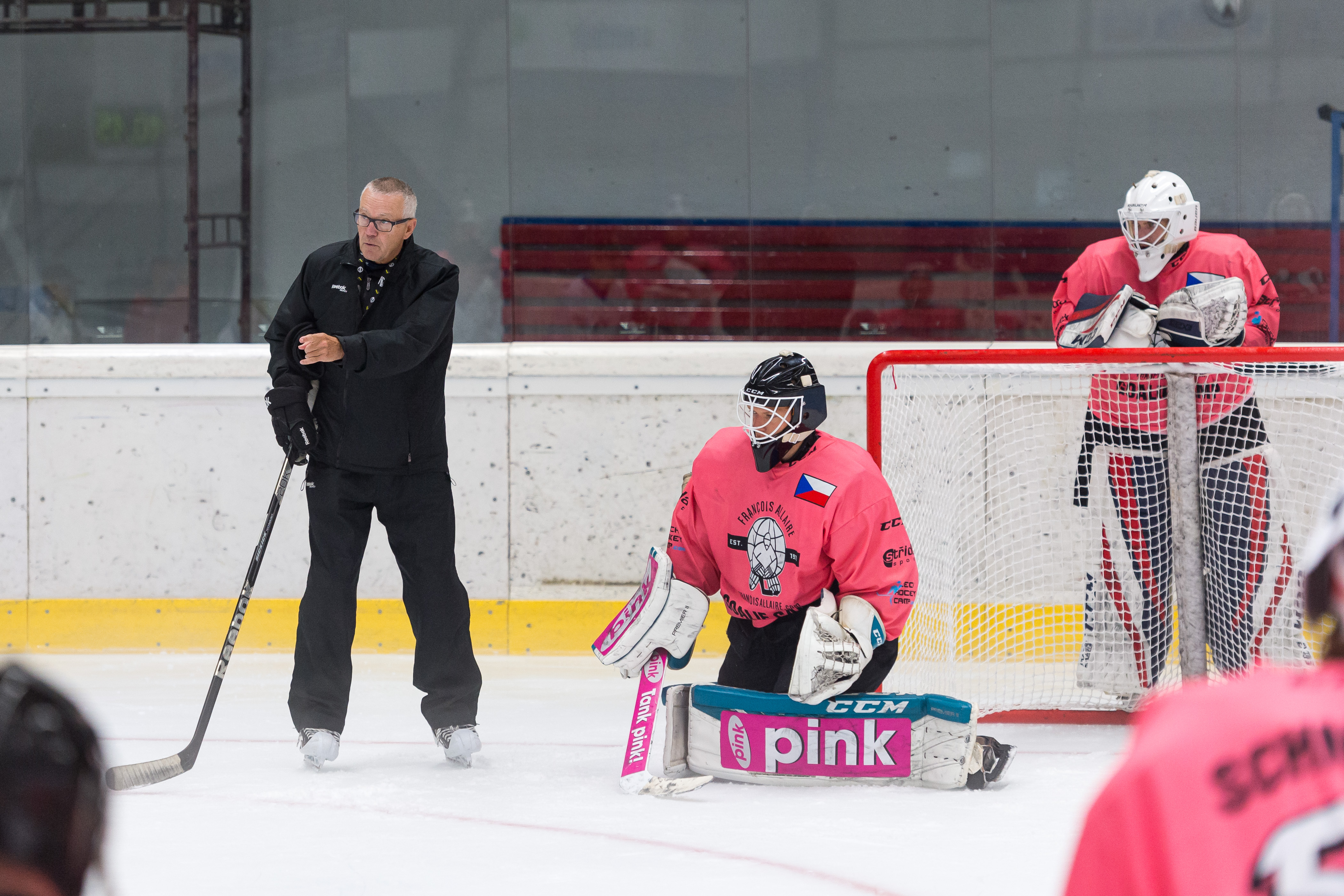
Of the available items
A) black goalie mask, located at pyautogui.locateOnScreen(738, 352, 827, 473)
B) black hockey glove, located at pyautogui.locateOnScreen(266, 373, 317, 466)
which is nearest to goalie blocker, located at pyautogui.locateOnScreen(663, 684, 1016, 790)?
black goalie mask, located at pyautogui.locateOnScreen(738, 352, 827, 473)

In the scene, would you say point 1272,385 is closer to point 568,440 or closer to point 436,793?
point 568,440

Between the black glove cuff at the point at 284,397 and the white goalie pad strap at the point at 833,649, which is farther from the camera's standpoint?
the black glove cuff at the point at 284,397

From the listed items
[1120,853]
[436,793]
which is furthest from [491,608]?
[1120,853]

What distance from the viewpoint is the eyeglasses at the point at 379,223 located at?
3.18 m

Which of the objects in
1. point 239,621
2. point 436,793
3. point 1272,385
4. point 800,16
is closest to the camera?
point 436,793

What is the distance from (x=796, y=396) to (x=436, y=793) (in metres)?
1.10

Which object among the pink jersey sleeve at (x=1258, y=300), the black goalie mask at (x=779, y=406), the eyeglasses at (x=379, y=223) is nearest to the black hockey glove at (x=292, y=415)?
the eyeglasses at (x=379, y=223)

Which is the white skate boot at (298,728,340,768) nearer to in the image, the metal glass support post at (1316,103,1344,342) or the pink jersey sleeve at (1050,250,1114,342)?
the pink jersey sleeve at (1050,250,1114,342)

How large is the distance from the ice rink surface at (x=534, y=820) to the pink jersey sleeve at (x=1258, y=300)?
3.47 feet

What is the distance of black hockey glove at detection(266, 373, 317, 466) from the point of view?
316cm

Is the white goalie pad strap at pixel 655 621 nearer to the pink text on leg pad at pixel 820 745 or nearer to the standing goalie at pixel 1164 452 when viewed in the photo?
the pink text on leg pad at pixel 820 745

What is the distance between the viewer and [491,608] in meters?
4.66

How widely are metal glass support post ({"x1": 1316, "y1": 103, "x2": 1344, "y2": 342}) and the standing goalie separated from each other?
1551mm

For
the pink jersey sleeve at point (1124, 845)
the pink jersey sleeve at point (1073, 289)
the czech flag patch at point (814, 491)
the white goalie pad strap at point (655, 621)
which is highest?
the pink jersey sleeve at point (1073, 289)
